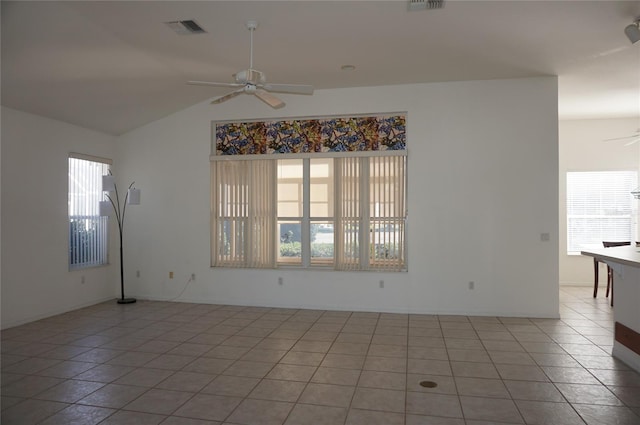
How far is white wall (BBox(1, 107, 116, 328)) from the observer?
5.26 m

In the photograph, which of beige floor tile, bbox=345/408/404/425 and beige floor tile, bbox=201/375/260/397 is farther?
beige floor tile, bbox=201/375/260/397

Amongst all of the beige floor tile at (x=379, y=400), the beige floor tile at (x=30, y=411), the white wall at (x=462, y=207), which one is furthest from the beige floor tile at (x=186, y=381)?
the white wall at (x=462, y=207)

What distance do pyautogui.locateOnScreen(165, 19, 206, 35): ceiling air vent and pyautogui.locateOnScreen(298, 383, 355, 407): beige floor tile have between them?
3505mm

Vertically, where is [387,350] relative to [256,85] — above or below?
below

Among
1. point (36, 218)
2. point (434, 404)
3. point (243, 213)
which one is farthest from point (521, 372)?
point (36, 218)

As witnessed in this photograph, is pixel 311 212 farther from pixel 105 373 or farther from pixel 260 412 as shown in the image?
pixel 260 412

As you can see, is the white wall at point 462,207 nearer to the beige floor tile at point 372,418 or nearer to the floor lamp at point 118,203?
the floor lamp at point 118,203

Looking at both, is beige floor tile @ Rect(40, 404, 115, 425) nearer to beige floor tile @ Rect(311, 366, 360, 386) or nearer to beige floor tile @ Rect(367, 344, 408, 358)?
beige floor tile @ Rect(311, 366, 360, 386)

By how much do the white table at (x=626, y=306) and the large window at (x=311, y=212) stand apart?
101 inches

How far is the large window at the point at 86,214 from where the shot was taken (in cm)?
627

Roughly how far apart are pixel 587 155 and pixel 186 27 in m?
7.50

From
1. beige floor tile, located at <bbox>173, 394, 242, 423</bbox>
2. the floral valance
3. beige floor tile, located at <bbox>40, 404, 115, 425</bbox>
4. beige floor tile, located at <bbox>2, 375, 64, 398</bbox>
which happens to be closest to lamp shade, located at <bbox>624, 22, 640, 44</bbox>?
the floral valance

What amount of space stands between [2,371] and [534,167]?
6365mm

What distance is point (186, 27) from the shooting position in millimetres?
4242
